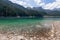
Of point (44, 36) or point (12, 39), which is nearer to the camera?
point (12, 39)

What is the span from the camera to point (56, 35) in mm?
11320

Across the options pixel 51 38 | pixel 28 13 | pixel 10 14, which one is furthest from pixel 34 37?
pixel 28 13

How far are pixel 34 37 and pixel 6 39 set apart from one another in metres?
2.04

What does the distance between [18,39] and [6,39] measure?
837 millimetres

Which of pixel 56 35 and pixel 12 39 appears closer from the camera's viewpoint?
pixel 12 39

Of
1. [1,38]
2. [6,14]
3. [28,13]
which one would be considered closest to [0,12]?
[6,14]

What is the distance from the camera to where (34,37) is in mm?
11055

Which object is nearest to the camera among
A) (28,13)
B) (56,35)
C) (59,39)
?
(59,39)

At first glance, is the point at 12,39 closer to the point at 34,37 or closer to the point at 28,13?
the point at 34,37

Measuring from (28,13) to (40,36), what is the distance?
241 ft

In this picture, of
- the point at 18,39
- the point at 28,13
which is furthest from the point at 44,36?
the point at 28,13

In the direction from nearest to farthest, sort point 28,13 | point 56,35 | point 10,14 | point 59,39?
point 59,39, point 56,35, point 10,14, point 28,13

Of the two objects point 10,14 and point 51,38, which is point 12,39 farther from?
point 10,14

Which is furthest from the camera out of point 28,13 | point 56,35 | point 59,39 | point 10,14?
point 28,13
